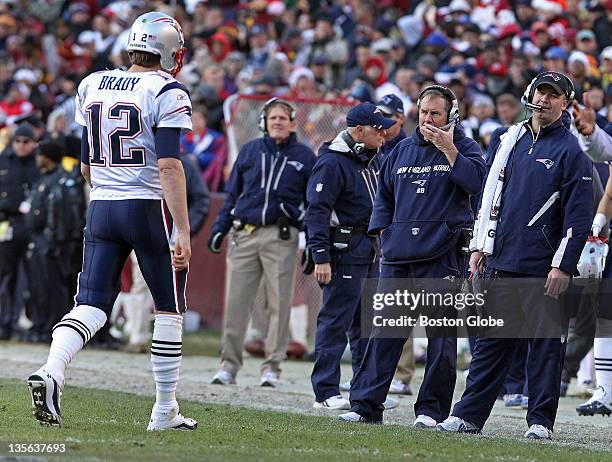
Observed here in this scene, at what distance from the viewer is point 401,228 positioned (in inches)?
346

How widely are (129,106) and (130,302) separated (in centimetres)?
741

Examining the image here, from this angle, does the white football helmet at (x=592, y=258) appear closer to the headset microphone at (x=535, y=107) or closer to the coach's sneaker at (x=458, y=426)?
the headset microphone at (x=535, y=107)

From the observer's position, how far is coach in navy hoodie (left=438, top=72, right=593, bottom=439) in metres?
8.21

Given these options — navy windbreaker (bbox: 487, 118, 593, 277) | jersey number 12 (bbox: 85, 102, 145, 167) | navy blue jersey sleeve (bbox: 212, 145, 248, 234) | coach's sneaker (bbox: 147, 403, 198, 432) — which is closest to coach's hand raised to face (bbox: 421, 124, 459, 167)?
navy windbreaker (bbox: 487, 118, 593, 277)

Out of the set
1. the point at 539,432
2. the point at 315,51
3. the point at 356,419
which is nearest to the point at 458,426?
the point at 539,432

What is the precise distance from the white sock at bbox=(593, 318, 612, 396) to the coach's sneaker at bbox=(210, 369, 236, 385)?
340 centimetres

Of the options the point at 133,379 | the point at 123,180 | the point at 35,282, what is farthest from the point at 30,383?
the point at 35,282

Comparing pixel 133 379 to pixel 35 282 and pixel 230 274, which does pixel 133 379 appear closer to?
pixel 230 274

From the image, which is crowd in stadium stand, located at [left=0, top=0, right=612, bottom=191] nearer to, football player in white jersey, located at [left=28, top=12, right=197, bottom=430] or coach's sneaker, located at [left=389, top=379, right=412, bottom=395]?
coach's sneaker, located at [left=389, top=379, right=412, bottom=395]

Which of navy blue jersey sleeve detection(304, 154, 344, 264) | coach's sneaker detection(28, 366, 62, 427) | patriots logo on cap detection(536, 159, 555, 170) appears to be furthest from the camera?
navy blue jersey sleeve detection(304, 154, 344, 264)

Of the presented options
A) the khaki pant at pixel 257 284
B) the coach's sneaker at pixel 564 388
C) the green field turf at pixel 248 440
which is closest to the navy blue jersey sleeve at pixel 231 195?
the khaki pant at pixel 257 284

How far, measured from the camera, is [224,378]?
11883 mm

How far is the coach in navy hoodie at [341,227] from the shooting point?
10.2m

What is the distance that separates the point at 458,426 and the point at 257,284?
13.7ft
